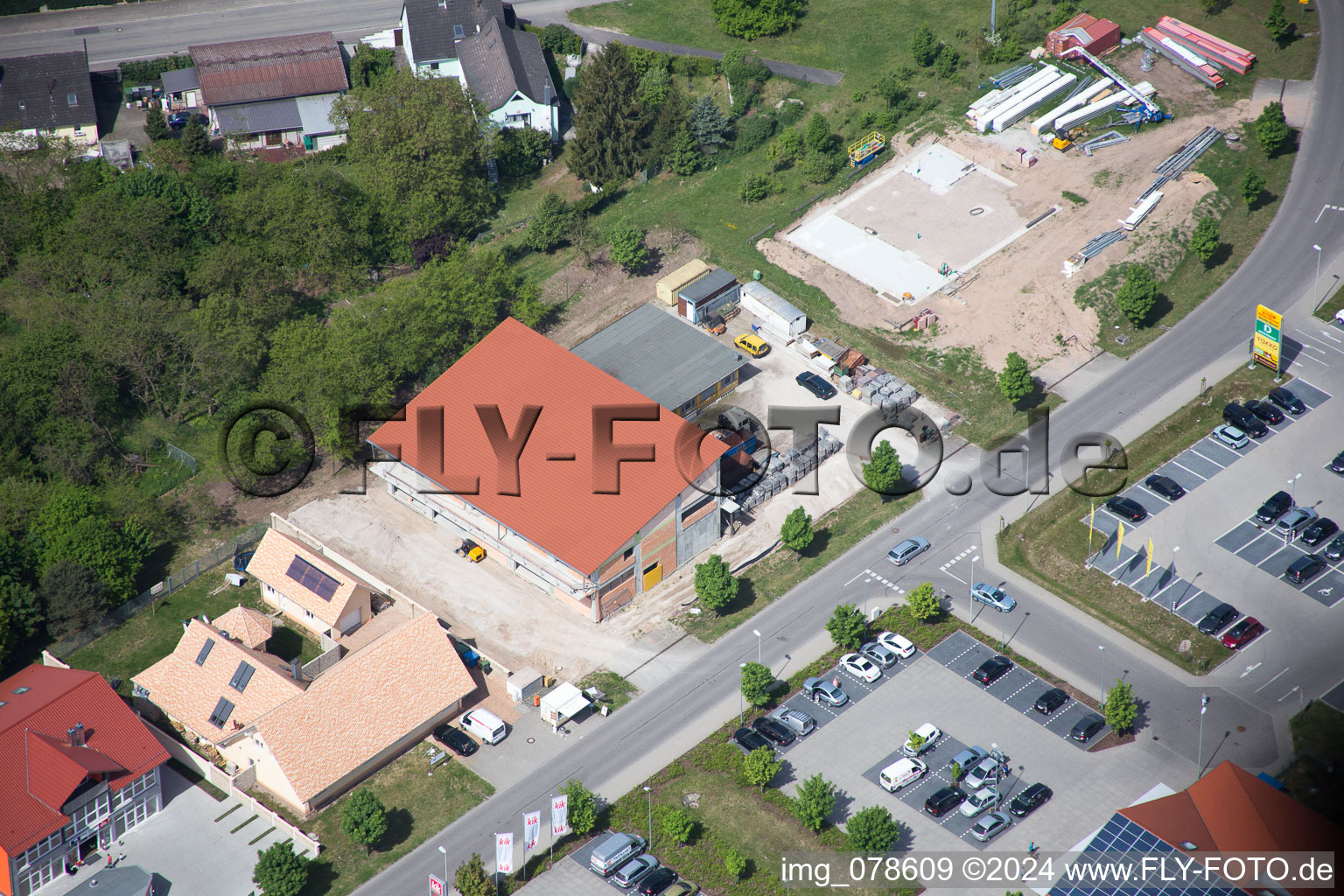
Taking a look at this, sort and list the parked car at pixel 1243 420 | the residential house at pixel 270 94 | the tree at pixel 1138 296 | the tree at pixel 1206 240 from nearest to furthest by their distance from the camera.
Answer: the parked car at pixel 1243 420
the tree at pixel 1138 296
the tree at pixel 1206 240
the residential house at pixel 270 94

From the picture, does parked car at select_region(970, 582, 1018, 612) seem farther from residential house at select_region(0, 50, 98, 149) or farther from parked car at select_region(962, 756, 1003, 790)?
residential house at select_region(0, 50, 98, 149)

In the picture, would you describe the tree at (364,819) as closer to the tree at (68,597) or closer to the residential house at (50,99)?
the tree at (68,597)

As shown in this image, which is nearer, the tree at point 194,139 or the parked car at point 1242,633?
the parked car at point 1242,633

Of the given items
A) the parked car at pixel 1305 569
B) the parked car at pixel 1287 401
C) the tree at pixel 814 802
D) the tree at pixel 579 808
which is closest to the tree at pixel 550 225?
the tree at pixel 579 808

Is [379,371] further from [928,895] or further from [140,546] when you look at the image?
[928,895]

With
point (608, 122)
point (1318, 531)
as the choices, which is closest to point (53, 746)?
point (608, 122)

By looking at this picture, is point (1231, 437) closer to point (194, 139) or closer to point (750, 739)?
point (750, 739)
